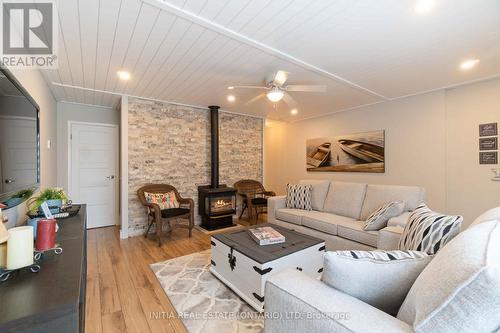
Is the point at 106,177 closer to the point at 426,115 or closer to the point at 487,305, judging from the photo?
the point at 487,305

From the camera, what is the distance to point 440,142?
3.46 metres

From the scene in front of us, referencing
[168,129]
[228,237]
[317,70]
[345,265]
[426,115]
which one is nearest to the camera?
[345,265]

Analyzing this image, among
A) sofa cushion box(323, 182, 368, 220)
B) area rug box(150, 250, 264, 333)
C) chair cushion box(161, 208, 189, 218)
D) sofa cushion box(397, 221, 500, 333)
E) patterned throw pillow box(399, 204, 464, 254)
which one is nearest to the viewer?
sofa cushion box(397, 221, 500, 333)

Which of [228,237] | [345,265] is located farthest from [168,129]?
[345,265]

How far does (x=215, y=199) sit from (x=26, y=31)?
3.26 m

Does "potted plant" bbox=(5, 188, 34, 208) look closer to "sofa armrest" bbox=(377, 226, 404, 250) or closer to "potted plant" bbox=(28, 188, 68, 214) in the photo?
"potted plant" bbox=(28, 188, 68, 214)

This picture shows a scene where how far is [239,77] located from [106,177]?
3.43m

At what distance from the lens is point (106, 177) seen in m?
4.46

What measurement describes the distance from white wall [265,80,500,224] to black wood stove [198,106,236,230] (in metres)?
2.46

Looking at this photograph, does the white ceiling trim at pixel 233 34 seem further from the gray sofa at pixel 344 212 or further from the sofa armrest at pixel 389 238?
the sofa armrest at pixel 389 238

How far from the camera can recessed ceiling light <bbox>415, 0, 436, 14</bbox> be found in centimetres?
160

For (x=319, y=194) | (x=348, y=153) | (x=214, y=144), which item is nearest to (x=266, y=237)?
(x=319, y=194)

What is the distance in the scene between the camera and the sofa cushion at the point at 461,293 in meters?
0.58

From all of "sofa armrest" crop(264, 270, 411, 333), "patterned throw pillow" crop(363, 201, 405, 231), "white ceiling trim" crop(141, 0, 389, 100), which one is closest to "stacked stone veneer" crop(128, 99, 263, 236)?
"white ceiling trim" crop(141, 0, 389, 100)
